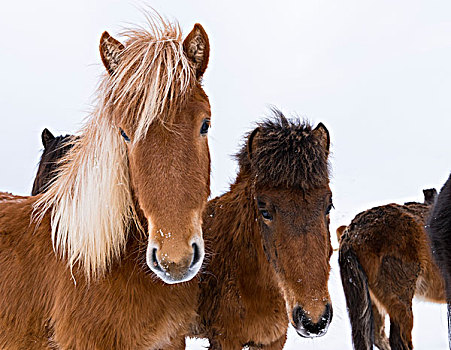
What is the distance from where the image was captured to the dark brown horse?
15.1 ft

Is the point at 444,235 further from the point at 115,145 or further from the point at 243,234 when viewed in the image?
the point at 115,145

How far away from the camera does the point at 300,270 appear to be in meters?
2.85

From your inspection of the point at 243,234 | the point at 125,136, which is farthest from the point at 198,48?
the point at 243,234

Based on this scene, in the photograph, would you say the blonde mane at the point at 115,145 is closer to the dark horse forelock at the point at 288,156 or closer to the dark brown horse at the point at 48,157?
the dark horse forelock at the point at 288,156

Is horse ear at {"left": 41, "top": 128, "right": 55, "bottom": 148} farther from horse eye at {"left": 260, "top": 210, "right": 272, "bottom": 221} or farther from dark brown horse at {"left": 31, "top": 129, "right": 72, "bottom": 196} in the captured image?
horse eye at {"left": 260, "top": 210, "right": 272, "bottom": 221}

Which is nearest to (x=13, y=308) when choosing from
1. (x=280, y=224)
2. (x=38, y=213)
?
(x=38, y=213)

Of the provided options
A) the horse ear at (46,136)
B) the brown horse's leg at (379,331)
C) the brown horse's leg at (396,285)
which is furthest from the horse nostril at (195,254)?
the brown horse's leg at (379,331)

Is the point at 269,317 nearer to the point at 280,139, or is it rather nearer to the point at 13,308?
the point at 280,139

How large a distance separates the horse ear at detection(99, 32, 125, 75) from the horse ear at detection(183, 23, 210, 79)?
398mm

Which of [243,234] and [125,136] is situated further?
[243,234]

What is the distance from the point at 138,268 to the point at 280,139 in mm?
1391

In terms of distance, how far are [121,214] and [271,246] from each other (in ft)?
3.61

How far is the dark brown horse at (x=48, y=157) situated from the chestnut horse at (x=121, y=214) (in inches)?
69.1

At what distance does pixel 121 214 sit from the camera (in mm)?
2688
